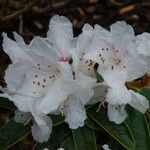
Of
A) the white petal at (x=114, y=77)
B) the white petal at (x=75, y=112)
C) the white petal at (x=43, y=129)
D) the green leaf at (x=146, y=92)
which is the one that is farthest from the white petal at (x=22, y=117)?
the green leaf at (x=146, y=92)

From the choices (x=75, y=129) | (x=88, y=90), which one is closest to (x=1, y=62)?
(x=75, y=129)

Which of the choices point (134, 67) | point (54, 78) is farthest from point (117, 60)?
point (54, 78)

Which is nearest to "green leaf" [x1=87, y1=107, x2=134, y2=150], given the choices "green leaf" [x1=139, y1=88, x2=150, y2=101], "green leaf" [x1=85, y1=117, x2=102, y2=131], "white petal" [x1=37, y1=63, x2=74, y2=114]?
"green leaf" [x1=85, y1=117, x2=102, y2=131]

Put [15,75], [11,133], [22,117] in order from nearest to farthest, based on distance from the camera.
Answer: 1. [15,75]
2. [22,117]
3. [11,133]

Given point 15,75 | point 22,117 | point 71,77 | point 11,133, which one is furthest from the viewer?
point 11,133

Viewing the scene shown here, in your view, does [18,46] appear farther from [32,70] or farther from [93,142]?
[93,142]

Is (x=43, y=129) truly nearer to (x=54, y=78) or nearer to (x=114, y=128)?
(x=54, y=78)
